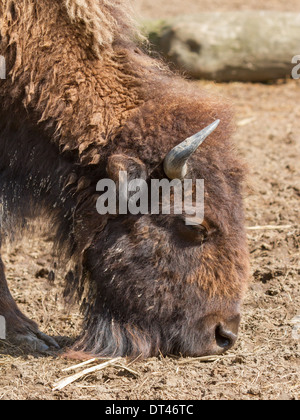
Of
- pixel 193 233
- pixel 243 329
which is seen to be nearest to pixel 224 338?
pixel 243 329

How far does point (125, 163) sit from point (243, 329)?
160cm

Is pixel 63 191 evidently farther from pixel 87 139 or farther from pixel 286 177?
pixel 286 177

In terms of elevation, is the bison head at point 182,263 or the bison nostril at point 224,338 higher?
the bison head at point 182,263

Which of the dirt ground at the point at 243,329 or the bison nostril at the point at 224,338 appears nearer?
the dirt ground at the point at 243,329

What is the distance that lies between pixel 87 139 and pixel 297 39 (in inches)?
311

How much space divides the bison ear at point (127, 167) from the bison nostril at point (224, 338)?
1054 millimetres

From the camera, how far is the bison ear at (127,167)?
3.76m

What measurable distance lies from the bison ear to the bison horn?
0.15 m

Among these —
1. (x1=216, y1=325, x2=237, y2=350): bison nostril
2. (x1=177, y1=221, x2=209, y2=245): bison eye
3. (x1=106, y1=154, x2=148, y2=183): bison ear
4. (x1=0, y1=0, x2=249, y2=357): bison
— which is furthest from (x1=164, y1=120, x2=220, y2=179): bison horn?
(x1=216, y1=325, x2=237, y2=350): bison nostril

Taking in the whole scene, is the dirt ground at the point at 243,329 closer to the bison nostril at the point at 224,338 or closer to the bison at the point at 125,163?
the bison nostril at the point at 224,338

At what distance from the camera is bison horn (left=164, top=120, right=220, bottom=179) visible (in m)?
3.65

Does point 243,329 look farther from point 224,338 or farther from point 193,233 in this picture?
point 193,233

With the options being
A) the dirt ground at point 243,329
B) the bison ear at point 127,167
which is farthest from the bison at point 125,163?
the dirt ground at point 243,329

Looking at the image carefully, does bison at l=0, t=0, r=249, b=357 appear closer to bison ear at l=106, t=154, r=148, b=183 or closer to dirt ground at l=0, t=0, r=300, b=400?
bison ear at l=106, t=154, r=148, b=183
